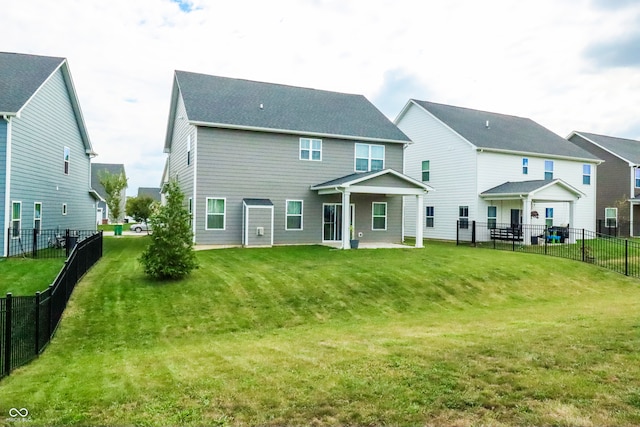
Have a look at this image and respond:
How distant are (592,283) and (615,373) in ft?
41.4

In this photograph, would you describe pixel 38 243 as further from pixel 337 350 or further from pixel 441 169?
pixel 441 169

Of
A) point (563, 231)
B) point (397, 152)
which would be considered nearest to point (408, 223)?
point (397, 152)

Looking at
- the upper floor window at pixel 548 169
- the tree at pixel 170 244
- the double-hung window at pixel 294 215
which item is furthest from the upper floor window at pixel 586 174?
the tree at pixel 170 244

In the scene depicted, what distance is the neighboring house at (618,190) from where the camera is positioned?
33375 millimetres

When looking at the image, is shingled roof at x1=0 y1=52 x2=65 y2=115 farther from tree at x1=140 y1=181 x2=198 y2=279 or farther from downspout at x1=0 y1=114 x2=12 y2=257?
tree at x1=140 y1=181 x2=198 y2=279

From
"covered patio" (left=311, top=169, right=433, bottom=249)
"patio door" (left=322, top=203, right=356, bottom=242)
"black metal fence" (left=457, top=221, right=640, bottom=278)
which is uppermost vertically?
"covered patio" (left=311, top=169, right=433, bottom=249)

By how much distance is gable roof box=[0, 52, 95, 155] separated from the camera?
16391mm

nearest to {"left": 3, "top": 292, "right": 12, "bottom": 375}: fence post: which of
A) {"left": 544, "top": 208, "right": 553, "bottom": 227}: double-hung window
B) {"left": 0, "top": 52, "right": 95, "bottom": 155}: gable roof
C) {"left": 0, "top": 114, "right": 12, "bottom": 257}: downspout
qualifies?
{"left": 0, "top": 114, "right": 12, "bottom": 257}: downspout

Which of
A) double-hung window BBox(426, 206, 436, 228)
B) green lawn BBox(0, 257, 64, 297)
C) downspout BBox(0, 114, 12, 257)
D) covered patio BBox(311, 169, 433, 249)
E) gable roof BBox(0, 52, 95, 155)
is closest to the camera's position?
green lawn BBox(0, 257, 64, 297)

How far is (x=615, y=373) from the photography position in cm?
507

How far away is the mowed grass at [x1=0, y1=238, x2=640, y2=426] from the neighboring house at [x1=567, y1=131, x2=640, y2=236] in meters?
21.3

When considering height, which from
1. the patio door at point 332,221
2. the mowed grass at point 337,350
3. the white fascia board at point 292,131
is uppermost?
the white fascia board at point 292,131

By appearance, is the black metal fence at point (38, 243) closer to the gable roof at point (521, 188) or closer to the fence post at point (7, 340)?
the fence post at point (7, 340)

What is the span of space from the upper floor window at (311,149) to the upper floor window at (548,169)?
659 inches
